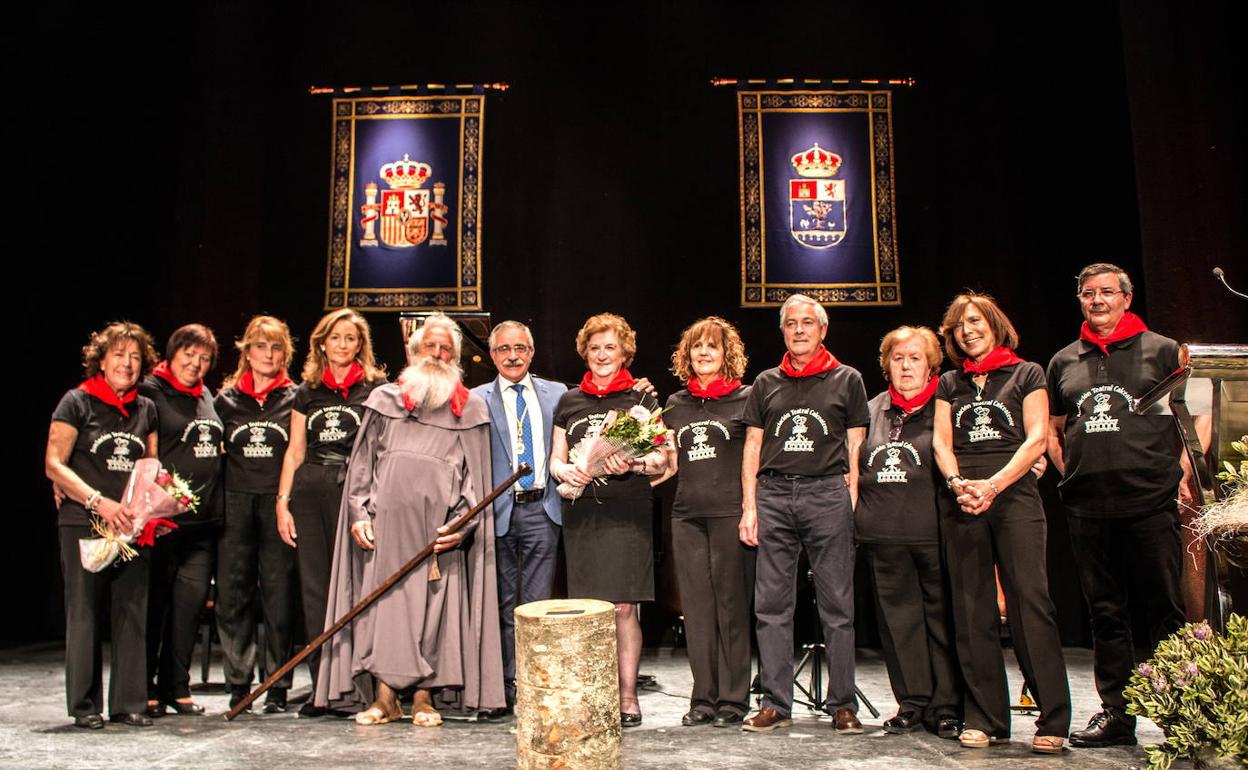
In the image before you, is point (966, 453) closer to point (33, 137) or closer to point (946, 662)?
point (946, 662)

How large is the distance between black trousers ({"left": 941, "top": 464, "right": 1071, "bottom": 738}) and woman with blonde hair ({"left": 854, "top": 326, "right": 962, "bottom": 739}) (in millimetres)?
87

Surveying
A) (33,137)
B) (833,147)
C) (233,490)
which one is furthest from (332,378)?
(833,147)

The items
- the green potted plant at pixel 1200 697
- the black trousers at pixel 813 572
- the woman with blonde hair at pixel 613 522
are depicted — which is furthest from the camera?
the woman with blonde hair at pixel 613 522

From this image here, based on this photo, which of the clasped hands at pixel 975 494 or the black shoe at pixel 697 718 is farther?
the black shoe at pixel 697 718

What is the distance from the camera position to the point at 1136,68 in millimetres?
6219

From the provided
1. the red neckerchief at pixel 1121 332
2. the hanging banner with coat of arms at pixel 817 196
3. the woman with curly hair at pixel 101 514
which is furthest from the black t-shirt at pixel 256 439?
the hanging banner with coat of arms at pixel 817 196

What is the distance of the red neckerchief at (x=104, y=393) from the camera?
4.22m

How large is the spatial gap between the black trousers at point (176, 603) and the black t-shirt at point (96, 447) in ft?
1.17

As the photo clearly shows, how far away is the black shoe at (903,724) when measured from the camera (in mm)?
3834

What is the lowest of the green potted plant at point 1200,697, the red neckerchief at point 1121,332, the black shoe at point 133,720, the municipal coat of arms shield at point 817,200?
the black shoe at point 133,720

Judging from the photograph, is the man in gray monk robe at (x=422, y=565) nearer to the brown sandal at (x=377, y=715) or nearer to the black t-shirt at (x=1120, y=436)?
the brown sandal at (x=377, y=715)

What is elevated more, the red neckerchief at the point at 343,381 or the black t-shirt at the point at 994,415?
the red neckerchief at the point at 343,381

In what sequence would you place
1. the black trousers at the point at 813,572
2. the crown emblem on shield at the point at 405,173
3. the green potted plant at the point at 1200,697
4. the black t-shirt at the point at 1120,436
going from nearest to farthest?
the green potted plant at the point at 1200,697 → the black t-shirt at the point at 1120,436 → the black trousers at the point at 813,572 → the crown emblem on shield at the point at 405,173

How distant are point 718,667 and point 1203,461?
2082 mm
